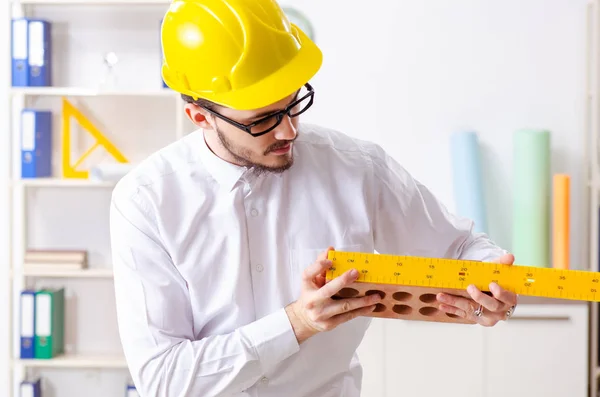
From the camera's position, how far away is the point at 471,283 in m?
1.49

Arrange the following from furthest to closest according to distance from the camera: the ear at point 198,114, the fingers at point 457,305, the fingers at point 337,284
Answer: the ear at point 198,114, the fingers at point 457,305, the fingers at point 337,284

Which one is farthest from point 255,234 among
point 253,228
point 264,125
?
point 264,125

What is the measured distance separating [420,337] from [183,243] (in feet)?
5.86

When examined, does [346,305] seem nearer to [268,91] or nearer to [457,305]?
[457,305]

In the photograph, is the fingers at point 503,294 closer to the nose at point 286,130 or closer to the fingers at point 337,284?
the fingers at point 337,284

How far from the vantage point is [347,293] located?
1509mm

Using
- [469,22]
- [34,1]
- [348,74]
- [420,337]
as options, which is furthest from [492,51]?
[34,1]

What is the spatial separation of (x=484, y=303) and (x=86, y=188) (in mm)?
2612

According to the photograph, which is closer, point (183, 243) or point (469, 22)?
point (183, 243)

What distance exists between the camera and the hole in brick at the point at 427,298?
154 cm

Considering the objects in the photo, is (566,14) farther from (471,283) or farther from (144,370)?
(144,370)

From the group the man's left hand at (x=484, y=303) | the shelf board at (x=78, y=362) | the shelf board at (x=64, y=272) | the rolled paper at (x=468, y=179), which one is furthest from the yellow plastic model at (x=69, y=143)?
the man's left hand at (x=484, y=303)

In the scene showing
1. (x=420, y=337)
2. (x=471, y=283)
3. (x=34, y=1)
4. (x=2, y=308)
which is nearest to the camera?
(x=471, y=283)

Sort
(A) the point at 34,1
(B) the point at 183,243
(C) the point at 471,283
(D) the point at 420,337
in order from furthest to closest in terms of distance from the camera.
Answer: (A) the point at 34,1, (D) the point at 420,337, (B) the point at 183,243, (C) the point at 471,283
